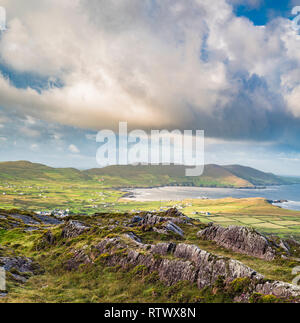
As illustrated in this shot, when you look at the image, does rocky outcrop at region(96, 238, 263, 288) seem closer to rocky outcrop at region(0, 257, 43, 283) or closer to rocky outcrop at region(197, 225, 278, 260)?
rocky outcrop at region(197, 225, 278, 260)

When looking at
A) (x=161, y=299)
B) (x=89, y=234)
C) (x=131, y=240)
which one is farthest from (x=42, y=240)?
(x=161, y=299)

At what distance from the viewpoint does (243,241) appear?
35.1 meters

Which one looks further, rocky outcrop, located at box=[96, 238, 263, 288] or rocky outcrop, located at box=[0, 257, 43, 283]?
rocky outcrop, located at box=[0, 257, 43, 283]

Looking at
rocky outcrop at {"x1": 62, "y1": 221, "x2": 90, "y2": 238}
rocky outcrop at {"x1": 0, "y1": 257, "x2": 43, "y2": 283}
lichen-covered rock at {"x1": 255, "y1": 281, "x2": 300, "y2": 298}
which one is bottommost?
rocky outcrop at {"x1": 0, "y1": 257, "x2": 43, "y2": 283}

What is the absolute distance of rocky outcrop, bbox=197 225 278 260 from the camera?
32531 millimetres

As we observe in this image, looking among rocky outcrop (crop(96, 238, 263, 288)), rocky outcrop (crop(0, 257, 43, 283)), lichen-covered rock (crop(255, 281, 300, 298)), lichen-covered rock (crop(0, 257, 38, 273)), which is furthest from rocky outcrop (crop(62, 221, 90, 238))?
lichen-covered rock (crop(255, 281, 300, 298))

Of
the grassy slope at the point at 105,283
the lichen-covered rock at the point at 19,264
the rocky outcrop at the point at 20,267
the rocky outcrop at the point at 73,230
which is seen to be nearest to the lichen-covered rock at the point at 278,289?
the grassy slope at the point at 105,283

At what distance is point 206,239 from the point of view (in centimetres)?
4003

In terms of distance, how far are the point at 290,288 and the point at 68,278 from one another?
92.0 feet

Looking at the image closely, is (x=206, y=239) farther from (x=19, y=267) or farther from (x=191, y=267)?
(x=19, y=267)

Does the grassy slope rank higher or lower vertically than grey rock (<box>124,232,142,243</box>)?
lower

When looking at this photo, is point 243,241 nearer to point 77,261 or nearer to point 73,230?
point 77,261

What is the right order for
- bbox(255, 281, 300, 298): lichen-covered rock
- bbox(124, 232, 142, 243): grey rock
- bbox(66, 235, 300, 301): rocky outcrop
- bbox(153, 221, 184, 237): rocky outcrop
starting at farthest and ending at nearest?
bbox(153, 221, 184, 237): rocky outcrop, bbox(124, 232, 142, 243): grey rock, bbox(66, 235, 300, 301): rocky outcrop, bbox(255, 281, 300, 298): lichen-covered rock
